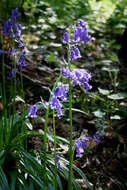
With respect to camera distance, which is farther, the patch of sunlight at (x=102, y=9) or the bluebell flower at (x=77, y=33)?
the patch of sunlight at (x=102, y=9)

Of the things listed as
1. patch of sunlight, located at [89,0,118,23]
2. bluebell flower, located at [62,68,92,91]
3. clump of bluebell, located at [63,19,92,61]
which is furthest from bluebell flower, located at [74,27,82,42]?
patch of sunlight, located at [89,0,118,23]

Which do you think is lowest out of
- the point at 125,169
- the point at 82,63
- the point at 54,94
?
the point at 125,169

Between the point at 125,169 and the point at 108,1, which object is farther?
the point at 108,1

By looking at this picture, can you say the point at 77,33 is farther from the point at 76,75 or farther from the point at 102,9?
the point at 102,9

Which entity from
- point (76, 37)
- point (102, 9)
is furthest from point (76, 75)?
point (102, 9)

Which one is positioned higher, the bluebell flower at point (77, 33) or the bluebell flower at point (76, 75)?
the bluebell flower at point (77, 33)

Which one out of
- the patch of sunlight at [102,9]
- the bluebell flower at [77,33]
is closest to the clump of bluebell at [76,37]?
the bluebell flower at [77,33]

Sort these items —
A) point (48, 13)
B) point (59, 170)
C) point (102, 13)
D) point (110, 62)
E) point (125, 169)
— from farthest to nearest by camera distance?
point (102, 13) → point (48, 13) → point (110, 62) → point (125, 169) → point (59, 170)

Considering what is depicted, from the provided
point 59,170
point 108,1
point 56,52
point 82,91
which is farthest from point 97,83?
point 108,1

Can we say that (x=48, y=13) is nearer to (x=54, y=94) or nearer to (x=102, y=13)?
(x=102, y=13)

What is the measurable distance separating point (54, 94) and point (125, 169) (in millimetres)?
1766

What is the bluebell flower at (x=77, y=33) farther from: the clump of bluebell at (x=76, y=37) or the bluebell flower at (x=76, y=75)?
the bluebell flower at (x=76, y=75)

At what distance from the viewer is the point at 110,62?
18.4 feet

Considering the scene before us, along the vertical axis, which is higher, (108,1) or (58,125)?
(108,1)
